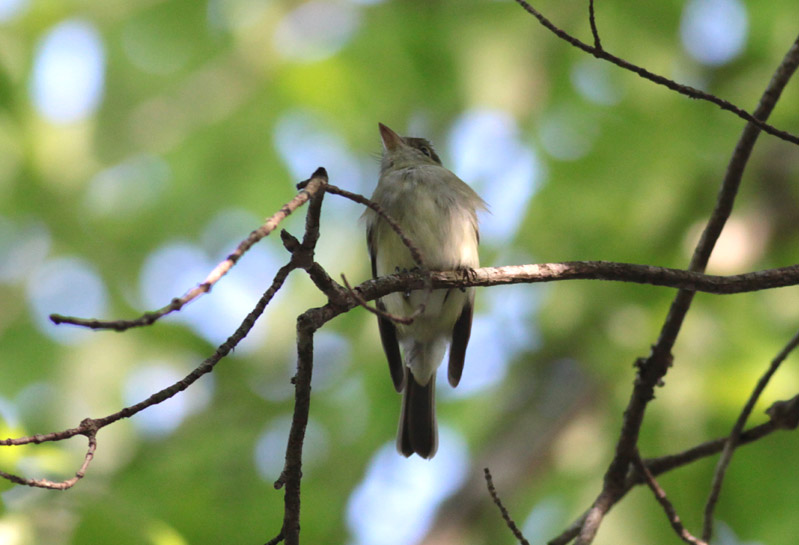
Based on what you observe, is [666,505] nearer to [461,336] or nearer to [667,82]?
[667,82]

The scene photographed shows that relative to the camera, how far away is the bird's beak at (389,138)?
5.53 meters

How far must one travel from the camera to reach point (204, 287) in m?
1.64

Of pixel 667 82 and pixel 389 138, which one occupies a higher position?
pixel 389 138

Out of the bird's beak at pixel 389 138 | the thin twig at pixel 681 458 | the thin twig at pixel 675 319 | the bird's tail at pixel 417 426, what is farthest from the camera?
the bird's beak at pixel 389 138

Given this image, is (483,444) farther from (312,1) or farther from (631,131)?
(312,1)

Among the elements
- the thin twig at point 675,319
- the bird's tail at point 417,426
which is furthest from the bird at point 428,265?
the thin twig at point 675,319

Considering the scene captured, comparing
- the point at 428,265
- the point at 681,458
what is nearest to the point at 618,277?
the point at 681,458

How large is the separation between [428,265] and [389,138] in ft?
5.45

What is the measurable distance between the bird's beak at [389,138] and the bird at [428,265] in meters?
0.02

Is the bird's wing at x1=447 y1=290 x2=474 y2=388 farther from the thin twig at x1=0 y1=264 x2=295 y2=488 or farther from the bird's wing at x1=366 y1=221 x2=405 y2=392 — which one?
the thin twig at x1=0 y1=264 x2=295 y2=488

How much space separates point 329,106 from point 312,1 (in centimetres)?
72

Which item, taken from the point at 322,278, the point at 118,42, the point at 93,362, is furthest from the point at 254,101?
the point at 322,278

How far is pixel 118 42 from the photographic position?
5883 millimetres

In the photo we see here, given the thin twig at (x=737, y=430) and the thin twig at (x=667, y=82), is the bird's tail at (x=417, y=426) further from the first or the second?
the thin twig at (x=667, y=82)
